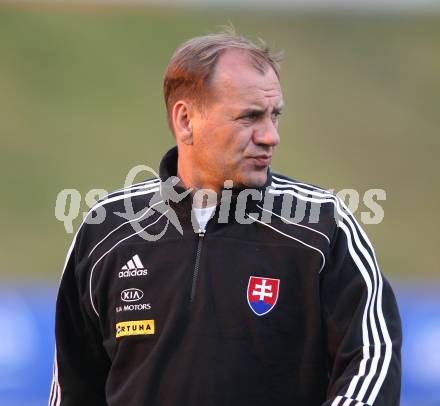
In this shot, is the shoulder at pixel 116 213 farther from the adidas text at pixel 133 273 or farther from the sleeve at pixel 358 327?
the sleeve at pixel 358 327

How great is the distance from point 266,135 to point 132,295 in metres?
0.52

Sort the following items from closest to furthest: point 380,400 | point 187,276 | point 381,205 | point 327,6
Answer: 1. point 380,400
2. point 187,276
3. point 381,205
4. point 327,6

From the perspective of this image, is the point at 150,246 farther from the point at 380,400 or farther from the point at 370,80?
the point at 370,80

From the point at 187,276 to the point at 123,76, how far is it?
34.4 feet

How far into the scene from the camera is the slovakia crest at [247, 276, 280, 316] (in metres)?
2.51

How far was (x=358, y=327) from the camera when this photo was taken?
2.43 metres

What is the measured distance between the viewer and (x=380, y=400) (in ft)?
7.87

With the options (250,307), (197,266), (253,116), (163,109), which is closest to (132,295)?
(197,266)

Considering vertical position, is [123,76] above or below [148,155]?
above

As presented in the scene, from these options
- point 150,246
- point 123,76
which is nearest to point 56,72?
point 123,76

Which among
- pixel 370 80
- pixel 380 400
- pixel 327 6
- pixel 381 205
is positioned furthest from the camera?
pixel 327 6

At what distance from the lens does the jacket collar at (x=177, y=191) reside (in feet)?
8.54

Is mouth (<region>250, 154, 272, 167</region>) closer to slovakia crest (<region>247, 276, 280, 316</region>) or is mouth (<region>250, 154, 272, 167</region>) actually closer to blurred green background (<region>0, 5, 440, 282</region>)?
slovakia crest (<region>247, 276, 280, 316</region>)

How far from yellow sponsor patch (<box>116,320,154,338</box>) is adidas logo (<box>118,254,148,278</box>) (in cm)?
12
